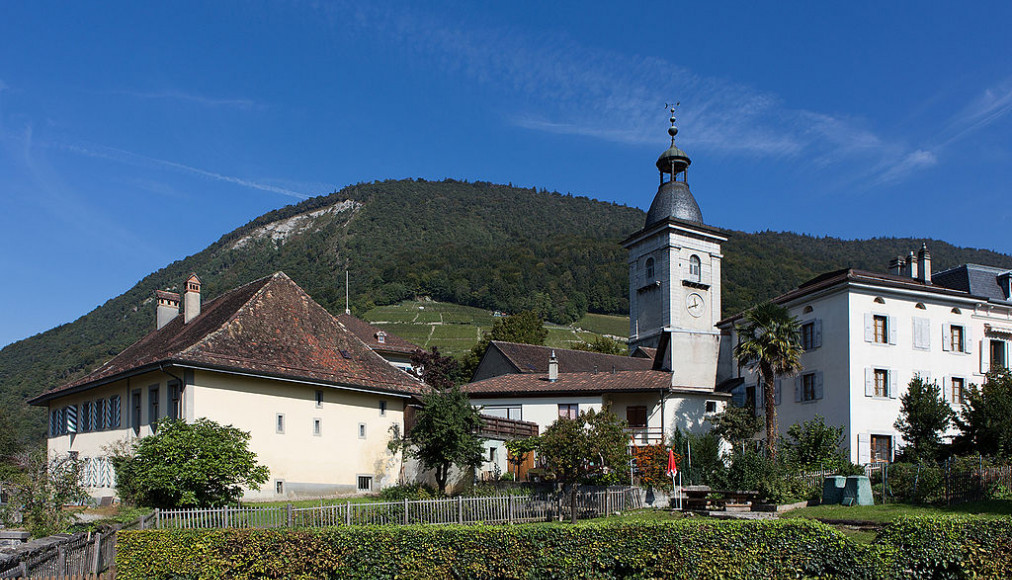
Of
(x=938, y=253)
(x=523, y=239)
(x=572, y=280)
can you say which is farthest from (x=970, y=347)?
(x=523, y=239)

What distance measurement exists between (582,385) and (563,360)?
500 inches

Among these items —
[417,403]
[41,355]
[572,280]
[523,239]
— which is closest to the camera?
[417,403]

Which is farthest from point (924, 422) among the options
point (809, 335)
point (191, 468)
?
point (191, 468)

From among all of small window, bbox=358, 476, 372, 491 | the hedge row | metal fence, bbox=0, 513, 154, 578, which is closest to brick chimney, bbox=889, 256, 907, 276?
small window, bbox=358, 476, 372, 491

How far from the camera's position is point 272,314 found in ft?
111

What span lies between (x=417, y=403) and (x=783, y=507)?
50.1 feet

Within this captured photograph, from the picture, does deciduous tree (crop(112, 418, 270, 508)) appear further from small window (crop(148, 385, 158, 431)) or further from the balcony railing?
the balcony railing

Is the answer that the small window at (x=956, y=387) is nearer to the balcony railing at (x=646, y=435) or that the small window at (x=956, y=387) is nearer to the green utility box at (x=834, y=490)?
the balcony railing at (x=646, y=435)

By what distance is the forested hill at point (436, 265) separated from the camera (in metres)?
105

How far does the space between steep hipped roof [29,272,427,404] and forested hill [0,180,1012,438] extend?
47.7 meters

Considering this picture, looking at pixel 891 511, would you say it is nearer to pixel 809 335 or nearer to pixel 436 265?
pixel 809 335

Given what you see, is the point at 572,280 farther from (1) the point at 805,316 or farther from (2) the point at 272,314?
(2) the point at 272,314

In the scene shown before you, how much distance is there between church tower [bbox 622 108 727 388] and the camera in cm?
5747

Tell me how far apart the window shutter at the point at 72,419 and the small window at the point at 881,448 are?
35.7m
